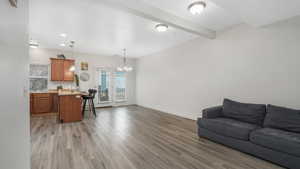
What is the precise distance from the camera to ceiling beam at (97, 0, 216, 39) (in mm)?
2398

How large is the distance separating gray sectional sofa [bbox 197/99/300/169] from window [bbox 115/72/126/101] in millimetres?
5609

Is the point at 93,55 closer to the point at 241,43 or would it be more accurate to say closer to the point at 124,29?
the point at 124,29

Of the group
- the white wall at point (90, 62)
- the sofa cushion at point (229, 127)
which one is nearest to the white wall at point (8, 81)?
the sofa cushion at point (229, 127)

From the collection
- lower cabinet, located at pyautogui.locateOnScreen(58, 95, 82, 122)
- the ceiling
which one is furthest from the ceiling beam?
lower cabinet, located at pyautogui.locateOnScreen(58, 95, 82, 122)

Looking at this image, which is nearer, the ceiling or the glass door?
the ceiling

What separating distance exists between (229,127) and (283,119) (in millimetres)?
933

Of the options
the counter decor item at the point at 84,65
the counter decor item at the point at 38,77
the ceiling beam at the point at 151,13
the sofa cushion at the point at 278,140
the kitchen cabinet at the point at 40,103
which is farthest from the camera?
the counter decor item at the point at 84,65

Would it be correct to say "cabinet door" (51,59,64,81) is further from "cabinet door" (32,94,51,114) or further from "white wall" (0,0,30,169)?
"white wall" (0,0,30,169)

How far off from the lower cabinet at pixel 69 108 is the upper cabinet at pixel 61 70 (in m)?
2.18

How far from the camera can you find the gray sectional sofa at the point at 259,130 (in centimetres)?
215

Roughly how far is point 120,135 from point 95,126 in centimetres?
114

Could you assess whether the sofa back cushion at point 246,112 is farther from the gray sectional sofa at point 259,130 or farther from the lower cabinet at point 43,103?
the lower cabinet at point 43,103

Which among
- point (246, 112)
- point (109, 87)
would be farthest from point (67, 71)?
point (246, 112)

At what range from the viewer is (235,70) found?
374 cm
